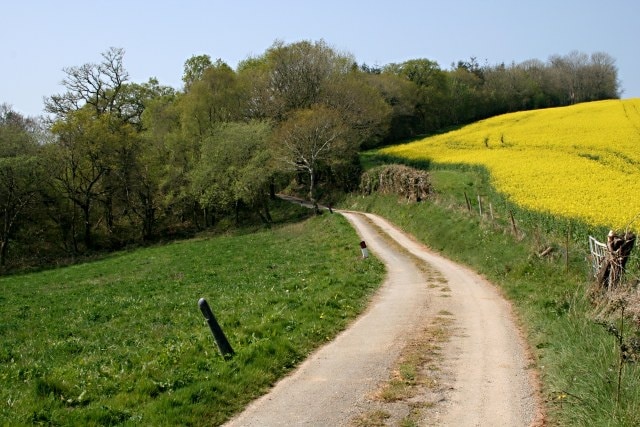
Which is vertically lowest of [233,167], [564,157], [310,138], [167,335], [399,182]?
[167,335]

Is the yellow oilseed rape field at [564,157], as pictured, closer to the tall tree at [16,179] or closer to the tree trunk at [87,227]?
the tree trunk at [87,227]

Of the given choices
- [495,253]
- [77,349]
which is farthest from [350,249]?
[77,349]

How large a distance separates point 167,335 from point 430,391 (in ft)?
23.8

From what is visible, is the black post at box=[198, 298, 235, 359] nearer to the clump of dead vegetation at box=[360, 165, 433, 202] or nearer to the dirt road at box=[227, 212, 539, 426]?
the dirt road at box=[227, 212, 539, 426]

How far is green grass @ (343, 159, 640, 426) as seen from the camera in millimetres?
7574

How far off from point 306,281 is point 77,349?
27.7 ft

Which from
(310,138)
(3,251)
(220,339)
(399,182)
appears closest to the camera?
(220,339)

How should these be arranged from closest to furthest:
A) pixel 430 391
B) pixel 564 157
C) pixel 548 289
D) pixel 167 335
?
pixel 430 391, pixel 167 335, pixel 548 289, pixel 564 157

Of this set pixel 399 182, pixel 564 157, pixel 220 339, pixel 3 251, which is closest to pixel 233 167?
pixel 399 182

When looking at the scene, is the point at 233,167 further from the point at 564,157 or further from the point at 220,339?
the point at 220,339

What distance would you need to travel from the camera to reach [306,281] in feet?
65.5

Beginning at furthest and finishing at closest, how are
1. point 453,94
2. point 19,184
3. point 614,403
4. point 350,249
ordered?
point 453,94 < point 19,184 < point 350,249 < point 614,403

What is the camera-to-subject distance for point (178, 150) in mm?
59594

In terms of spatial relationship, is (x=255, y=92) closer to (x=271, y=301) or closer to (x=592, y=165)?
(x=592, y=165)
